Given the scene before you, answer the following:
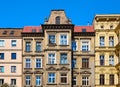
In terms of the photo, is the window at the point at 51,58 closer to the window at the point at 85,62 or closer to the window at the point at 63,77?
the window at the point at 63,77

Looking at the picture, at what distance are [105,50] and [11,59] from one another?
1679cm

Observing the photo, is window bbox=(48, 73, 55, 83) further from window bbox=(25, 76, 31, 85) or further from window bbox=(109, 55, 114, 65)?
window bbox=(109, 55, 114, 65)

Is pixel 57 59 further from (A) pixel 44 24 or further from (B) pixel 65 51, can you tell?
(A) pixel 44 24

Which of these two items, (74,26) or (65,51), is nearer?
(65,51)

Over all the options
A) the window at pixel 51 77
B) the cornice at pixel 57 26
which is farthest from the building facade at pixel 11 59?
the window at pixel 51 77

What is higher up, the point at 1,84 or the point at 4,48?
the point at 4,48

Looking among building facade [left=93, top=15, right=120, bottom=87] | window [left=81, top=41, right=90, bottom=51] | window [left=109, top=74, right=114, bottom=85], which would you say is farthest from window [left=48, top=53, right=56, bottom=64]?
window [left=109, top=74, right=114, bottom=85]

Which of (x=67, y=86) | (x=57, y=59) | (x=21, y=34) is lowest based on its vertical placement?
(x=67, y=86)

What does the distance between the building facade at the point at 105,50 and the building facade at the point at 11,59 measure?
13.7m

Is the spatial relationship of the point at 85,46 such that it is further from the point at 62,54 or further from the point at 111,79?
the point at 111,79

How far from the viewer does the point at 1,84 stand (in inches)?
2837

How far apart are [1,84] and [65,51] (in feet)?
41.8

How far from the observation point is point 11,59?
73.3 meters

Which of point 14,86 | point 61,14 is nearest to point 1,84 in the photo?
point 14,86
